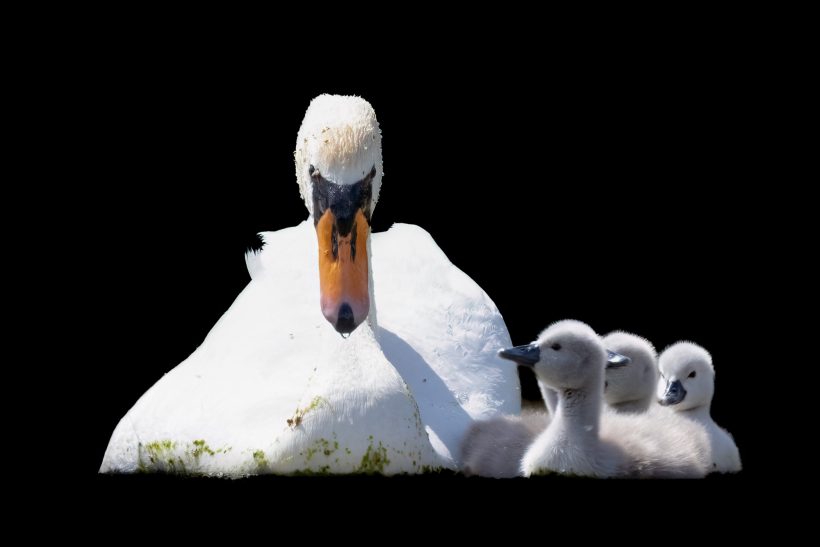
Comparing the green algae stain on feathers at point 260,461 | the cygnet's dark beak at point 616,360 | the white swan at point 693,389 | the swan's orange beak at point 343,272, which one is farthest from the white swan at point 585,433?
the green algae stain on feathers at point 260,461

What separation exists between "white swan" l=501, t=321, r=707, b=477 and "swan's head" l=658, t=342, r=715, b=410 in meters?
0.63

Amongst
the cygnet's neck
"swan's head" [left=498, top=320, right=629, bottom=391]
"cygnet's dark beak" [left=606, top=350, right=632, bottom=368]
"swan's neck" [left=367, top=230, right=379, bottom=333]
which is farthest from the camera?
the cygnet's neck

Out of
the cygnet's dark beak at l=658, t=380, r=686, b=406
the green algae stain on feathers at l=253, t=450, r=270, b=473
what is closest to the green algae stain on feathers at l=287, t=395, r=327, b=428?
the green algae stain on feathers at l=253, t=450, r=270, b=473

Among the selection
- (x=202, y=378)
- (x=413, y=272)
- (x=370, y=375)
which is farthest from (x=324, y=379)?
(x=413, y=272)

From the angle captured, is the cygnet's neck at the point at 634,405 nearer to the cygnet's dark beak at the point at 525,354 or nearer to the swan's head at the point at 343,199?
the cygnet's dark beak at the point at 525,354

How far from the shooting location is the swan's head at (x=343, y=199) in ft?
32.3

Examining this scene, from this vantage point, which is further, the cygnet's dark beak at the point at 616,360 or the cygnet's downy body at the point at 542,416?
the cygnet's dark beak at the point at 616,360

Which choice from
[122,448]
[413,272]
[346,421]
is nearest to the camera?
[346,421]

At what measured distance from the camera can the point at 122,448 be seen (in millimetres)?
10523

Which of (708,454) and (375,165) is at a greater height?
(375,165)

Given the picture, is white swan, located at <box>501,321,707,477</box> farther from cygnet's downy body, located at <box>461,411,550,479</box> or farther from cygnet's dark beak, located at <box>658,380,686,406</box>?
cygnet's dark beak, located at <box>658,380,686,406</box>

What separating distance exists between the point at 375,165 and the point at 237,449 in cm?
164

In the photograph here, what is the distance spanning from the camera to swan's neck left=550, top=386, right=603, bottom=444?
984 centimetres

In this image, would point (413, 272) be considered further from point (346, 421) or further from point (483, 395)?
point (346, 421)
